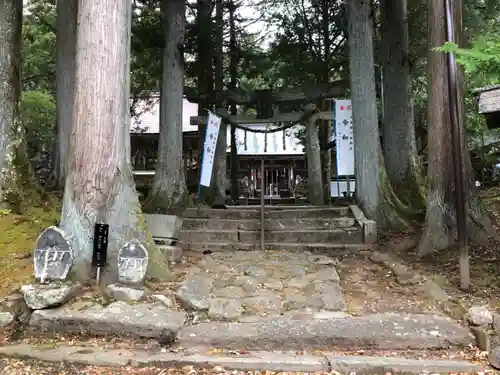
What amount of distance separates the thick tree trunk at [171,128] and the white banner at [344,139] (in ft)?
11.6

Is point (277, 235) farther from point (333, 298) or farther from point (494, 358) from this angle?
point (494, 358)

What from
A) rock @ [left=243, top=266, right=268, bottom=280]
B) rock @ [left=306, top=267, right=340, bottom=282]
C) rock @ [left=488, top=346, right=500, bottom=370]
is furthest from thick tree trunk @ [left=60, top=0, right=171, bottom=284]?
rock @ [left=488, top=346, right=500, bottom=370]

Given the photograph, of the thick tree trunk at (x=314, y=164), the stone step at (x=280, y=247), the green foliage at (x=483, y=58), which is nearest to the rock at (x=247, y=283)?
the stone step at (x=280, y=247)

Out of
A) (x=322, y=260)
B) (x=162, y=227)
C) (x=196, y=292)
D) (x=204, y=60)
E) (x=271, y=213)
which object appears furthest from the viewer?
(x=204, y=60)

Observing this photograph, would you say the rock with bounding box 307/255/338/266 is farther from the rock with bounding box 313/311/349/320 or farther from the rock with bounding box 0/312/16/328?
the rock with bounding box 0/312/16/328

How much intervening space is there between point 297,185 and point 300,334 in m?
16.6

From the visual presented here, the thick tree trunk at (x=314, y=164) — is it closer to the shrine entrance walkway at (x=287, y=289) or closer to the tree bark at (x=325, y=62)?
the tree bark at (x=325, y=62)

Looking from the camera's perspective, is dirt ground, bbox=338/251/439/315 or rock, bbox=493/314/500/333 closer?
rock, bbox=493/314/500/333

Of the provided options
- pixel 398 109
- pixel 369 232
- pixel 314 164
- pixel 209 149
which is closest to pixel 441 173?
pixel 369 232

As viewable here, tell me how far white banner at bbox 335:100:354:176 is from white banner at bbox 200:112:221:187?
308 centimetres

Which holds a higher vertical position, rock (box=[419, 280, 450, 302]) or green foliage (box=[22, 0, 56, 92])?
green foliage (box=[22, 0, 56, 92])

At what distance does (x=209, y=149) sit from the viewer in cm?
1092

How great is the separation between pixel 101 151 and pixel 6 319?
2.09 m

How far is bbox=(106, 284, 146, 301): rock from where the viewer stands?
4656 mm
